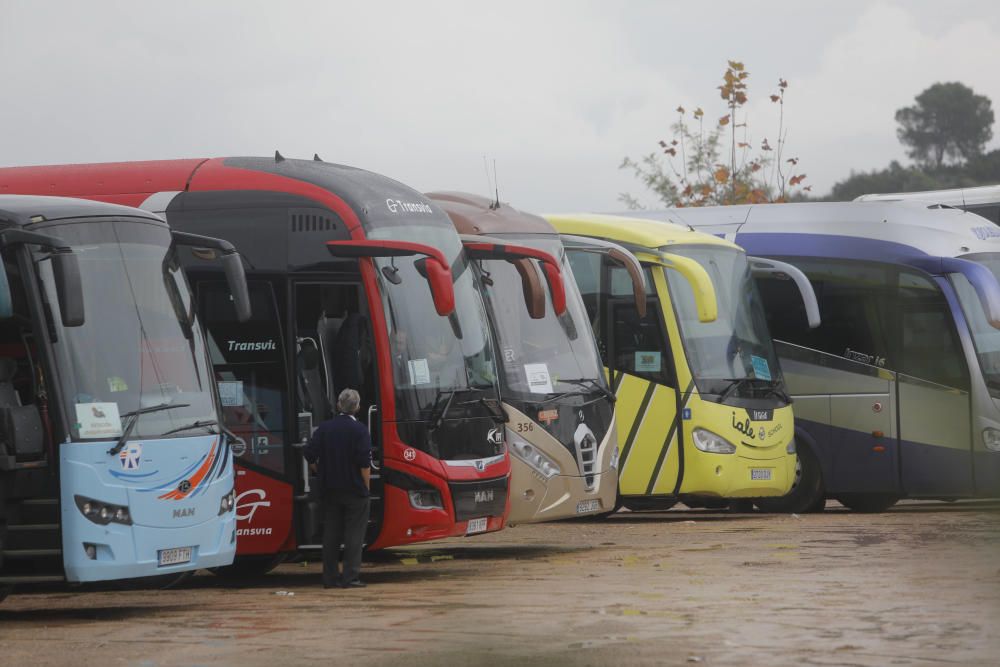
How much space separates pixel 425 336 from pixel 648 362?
5269mm

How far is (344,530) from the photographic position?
11.8 m

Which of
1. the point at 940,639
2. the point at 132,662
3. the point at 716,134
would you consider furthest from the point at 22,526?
the point at 716,134

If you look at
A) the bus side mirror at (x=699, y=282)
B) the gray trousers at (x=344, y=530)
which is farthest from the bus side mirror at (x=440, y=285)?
the bus side mirror at (x=699, y=282)

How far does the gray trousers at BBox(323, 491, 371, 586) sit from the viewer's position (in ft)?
38.0

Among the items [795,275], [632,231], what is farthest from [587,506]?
[795,275]

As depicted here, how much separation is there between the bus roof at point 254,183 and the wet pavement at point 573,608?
321cm

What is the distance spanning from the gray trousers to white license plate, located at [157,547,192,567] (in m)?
1.45

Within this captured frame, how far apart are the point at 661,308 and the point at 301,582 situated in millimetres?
6262

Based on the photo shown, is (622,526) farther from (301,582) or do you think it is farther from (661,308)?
(301,582)

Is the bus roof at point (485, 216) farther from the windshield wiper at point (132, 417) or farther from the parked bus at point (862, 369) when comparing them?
the windshield wiper at point (132, 417)

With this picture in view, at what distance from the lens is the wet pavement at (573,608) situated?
6.62 meters

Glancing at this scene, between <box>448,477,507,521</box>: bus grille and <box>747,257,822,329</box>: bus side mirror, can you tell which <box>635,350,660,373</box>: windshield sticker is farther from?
<box>448,477,507,521</box>: bus grille

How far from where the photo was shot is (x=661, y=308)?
56.6 feet

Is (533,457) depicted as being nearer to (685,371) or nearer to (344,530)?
(344,530)
